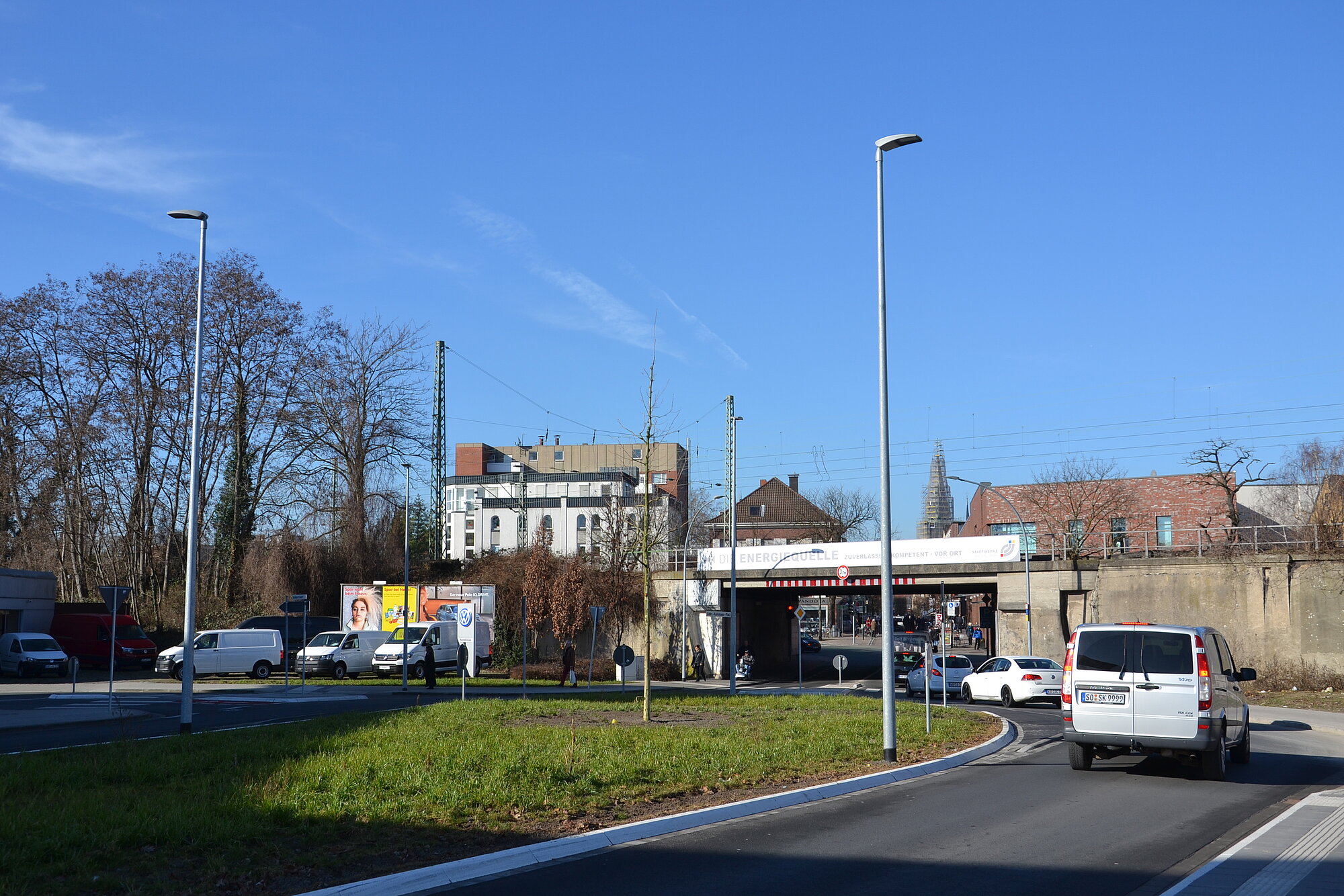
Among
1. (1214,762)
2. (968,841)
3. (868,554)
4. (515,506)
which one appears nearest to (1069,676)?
(1214,762)

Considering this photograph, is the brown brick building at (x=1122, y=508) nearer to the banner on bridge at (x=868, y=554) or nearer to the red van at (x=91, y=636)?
the banner on bridge at (x=868, y=554)

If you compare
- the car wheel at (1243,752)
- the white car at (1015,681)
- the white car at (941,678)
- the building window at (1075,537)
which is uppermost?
the building window at (1075,537)

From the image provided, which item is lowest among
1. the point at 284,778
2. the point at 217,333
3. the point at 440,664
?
the point at 440,664

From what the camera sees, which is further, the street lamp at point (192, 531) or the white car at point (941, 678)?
the white car at point (941, 678)

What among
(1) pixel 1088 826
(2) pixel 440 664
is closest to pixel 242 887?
(1) pixel 1088 826

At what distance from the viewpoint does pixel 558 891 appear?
7594 mm

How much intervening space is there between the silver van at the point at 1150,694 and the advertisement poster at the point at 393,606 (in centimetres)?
3478

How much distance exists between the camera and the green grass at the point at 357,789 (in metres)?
7.96

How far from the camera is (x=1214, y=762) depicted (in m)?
13.5

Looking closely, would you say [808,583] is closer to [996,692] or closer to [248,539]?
[996,692]

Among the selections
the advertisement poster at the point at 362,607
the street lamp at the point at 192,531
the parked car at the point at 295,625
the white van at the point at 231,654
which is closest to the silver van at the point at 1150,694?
the street lamp at the point at 192,531

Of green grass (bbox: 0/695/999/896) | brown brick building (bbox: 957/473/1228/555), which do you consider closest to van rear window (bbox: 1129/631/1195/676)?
green grass (bbox: 0/695/999/896)

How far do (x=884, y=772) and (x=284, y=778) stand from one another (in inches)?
278

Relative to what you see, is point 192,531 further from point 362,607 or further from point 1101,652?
point 362,607
